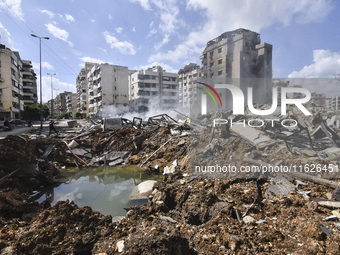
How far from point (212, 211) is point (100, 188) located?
4.35 metres

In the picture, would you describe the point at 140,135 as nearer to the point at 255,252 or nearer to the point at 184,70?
the point at 255,252

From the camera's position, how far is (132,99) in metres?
55.3

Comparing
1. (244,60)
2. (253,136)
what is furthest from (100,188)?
(244,60)

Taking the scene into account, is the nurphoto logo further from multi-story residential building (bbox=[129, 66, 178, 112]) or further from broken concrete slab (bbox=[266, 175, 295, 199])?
multi-story residential building (bbox=[129, 66, 178, 112])

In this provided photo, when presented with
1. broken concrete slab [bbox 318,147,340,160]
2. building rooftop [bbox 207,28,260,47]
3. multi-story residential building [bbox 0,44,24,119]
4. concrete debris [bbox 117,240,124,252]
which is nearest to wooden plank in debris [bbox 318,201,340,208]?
broken concrete slab [bbox 318,147,340,160]

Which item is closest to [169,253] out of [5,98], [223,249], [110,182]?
[223,249]

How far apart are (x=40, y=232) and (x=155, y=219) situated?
6.14 ft

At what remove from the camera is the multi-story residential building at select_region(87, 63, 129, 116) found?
5059 cm

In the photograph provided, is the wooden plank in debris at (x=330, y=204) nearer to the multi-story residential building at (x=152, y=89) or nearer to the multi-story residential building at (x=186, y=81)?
the multi-story residential building at (x=152, y=89)

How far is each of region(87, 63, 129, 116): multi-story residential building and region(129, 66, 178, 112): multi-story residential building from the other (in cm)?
273

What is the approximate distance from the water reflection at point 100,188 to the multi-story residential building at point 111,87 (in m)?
42.4

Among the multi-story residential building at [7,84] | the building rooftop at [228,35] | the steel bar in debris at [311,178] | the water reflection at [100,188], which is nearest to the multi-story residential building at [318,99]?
the steel bar in debris at [311,178]

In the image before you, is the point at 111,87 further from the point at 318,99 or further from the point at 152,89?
the point at 318,99

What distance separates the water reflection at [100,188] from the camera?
510 cm
